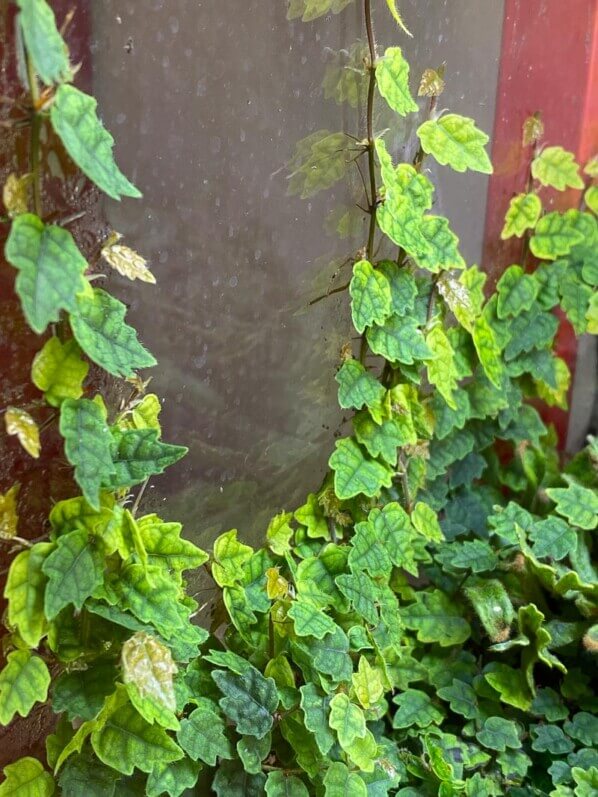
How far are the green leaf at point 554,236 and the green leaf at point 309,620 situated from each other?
0.76 metres

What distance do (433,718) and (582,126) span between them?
1.02m

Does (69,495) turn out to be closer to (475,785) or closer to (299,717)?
(299,717)

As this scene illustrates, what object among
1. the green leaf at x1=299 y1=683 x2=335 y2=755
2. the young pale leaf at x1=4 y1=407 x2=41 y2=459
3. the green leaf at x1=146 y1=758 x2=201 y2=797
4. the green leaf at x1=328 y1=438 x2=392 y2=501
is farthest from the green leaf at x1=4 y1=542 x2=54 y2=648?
the green leaf at x1=328 y1=438 x2=392 y2=501

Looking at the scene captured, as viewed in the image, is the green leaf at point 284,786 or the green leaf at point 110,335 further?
the green leaf at point 284,786

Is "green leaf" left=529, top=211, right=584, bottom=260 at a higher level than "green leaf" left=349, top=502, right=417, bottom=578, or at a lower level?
higher

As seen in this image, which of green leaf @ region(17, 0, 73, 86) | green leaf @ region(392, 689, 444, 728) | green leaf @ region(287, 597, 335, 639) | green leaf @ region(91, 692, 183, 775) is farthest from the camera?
green leaf @ region(392, 689, 444, 728)

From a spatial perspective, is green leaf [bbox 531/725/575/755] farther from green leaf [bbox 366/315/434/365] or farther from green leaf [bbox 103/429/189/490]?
green leaf [bbox 103/429/189/490]

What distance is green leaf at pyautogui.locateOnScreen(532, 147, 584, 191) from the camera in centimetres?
138

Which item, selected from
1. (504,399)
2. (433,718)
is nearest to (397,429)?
(504,399)

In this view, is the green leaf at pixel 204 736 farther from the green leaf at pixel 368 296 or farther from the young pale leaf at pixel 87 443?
the green leaf at pixel 368 296

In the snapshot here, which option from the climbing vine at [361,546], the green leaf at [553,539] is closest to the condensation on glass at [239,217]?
the climbing vine at [361,546]

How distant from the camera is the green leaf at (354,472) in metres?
1.09

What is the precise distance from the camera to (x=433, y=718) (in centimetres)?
120

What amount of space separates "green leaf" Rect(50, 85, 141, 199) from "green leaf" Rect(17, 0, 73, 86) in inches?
1.0
